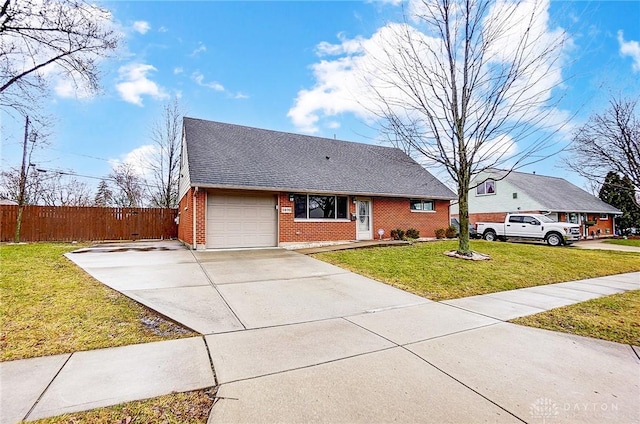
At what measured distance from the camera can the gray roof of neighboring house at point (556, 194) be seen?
22.9 metres

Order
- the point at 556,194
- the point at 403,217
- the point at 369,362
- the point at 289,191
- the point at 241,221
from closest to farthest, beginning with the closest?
the point at 369,362
the point at 241,221
the point at 289,191
the point at 403,217
the point at 556,194

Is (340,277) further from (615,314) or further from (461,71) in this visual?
(461,71)

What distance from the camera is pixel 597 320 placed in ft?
15.5

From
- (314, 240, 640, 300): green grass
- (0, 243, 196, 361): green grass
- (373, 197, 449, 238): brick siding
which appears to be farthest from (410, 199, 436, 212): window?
(0, 243, 196, 361): green grass

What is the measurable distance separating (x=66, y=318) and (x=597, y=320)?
773cm

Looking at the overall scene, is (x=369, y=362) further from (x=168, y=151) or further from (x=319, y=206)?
(x=168, y=151)

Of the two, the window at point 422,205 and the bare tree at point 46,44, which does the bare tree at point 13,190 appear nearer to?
the bare tree at point 46,44

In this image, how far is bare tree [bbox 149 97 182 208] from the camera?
23047 mm

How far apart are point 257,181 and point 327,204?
3.38 meters

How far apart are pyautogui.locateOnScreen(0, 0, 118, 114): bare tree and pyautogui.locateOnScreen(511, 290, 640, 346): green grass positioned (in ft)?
38.4

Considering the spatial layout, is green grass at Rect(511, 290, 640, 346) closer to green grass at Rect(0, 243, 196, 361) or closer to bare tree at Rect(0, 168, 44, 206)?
green grass at Rect(0, 243, 196, 361)

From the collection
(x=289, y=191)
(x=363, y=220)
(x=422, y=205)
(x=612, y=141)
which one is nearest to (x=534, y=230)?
(x=422, y=205)

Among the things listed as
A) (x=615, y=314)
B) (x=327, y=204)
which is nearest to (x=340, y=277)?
(x=615, y=314)

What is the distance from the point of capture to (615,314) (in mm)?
5051
